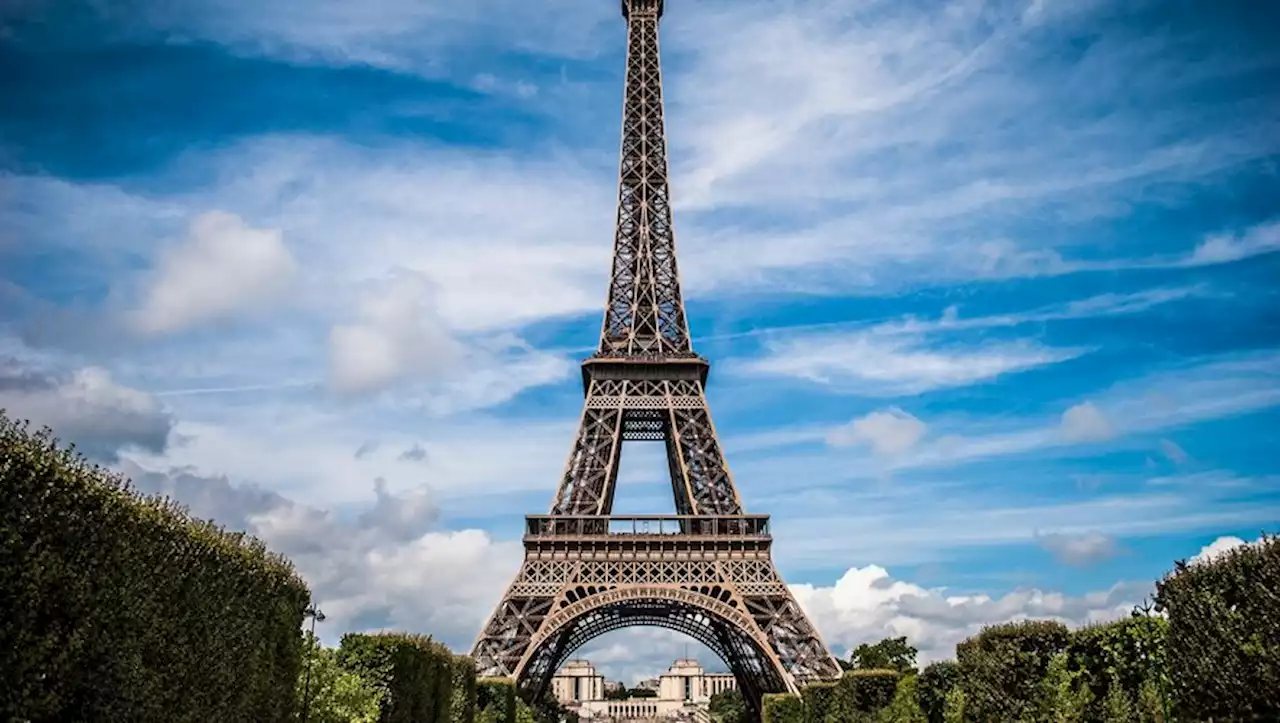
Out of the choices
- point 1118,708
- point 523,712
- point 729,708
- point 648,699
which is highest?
point 648,699

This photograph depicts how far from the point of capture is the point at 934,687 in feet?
123

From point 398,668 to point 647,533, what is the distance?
70.6 ft

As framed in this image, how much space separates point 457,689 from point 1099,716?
20109mm

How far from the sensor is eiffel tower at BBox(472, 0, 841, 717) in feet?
144

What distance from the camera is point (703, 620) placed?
5388 centimetres

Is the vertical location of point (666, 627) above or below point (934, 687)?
above

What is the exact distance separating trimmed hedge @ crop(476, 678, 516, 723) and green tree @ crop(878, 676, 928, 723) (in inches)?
578

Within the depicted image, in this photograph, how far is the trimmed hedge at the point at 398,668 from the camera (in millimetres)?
25938

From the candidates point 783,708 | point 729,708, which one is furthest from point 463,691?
point 729,708

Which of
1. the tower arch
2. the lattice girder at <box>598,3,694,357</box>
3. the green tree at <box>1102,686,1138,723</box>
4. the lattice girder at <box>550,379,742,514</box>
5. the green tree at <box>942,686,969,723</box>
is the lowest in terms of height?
the green tree at <box>1102,686,1138,723</box>

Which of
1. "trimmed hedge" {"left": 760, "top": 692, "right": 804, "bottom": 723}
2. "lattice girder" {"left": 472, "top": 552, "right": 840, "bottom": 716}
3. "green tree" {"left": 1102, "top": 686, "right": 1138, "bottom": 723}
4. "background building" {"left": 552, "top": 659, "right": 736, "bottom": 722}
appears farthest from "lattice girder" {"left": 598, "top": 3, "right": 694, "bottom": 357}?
"background building" {"left": 552, "top": 659, "right": 736, "bottom": 722}

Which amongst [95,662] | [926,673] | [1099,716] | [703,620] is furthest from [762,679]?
[95,662]

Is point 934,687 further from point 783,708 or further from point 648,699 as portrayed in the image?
point 648,699

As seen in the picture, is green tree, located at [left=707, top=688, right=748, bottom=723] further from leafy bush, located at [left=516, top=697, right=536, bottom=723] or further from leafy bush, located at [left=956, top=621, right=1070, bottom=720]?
leafy bush, located at [left=956, top=621, right=1070, bottom=720]
